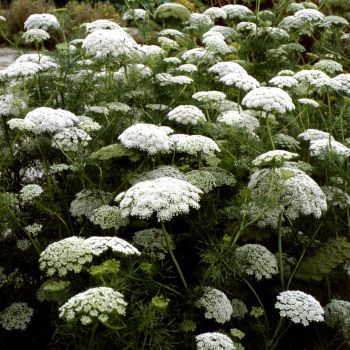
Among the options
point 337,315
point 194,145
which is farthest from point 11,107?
point 337,315

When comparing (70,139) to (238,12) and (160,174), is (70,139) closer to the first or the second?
(160,174)

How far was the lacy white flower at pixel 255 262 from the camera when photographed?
12.5ft

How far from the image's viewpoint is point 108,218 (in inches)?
142

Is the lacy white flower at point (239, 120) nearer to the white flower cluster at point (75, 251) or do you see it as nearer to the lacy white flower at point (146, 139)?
the lacy white flower at point (146, 139)

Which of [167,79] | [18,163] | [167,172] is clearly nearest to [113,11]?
[167,79]

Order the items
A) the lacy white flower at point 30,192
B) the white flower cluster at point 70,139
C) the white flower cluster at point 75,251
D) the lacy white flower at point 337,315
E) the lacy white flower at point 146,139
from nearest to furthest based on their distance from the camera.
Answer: the white flower cluster at point 75,251, the lacy white flower at point 146,139, the lacy white flower at point 30,192, the white flower cluster at point 70,139, the lacy white flower at point 337,315

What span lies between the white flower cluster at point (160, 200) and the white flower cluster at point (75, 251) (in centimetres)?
23

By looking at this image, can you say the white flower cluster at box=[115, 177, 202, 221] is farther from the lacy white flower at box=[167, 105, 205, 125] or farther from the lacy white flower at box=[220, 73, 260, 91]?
the lacy white flower at box=[220, 73, 260, 91]

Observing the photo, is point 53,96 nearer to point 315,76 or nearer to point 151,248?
point 151,248

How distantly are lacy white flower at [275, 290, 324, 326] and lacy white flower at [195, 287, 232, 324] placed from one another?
1.09 feet

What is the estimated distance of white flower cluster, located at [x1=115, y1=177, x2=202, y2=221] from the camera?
9.86 feet

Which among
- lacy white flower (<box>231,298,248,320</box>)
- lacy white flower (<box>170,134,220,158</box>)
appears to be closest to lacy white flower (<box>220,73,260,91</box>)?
lacy white flower (<box>170,134,220,158</box>)

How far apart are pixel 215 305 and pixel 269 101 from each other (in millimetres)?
1537

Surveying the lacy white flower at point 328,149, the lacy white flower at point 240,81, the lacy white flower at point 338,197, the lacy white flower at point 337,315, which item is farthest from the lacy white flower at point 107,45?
the lacy white flower at point 337,315
